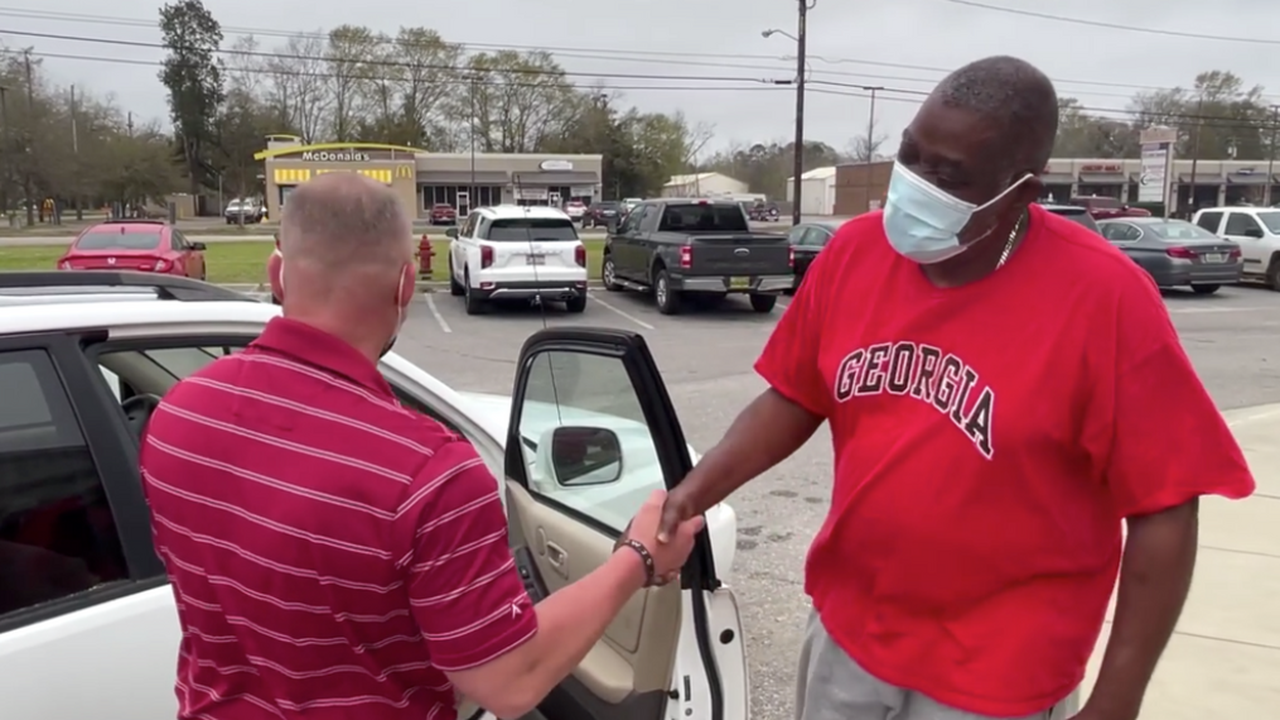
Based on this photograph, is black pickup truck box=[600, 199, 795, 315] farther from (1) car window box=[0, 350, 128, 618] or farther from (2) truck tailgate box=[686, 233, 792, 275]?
(1) car window box=[0, 350, 128, 618]

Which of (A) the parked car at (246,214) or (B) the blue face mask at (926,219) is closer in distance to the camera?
(B) the blue face mask at (926,219)

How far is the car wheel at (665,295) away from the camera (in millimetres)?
15805

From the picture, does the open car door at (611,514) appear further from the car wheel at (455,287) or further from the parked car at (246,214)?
the parked car at (246,214)

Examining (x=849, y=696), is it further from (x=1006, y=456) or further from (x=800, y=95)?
(x=800, y=95)

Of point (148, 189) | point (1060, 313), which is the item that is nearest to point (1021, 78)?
point (1060, 313)

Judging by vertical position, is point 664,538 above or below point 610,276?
above

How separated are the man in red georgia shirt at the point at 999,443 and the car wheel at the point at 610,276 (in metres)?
17.3

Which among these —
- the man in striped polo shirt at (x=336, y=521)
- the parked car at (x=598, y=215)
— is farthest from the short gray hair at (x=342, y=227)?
the parked car at (x=598, y=215)

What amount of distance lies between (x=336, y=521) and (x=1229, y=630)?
4.43 metres

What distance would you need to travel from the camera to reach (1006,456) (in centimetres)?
160

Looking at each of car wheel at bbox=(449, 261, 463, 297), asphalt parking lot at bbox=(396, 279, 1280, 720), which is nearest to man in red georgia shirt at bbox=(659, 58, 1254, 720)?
asphalt parking lot at bbox=(396, 279, 1280, 720)

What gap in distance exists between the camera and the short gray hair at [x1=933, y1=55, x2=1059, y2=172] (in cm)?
165

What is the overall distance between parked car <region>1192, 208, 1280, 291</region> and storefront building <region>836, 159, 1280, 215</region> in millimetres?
45903

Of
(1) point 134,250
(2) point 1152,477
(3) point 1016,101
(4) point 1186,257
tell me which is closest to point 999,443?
(2) point 1152,477
